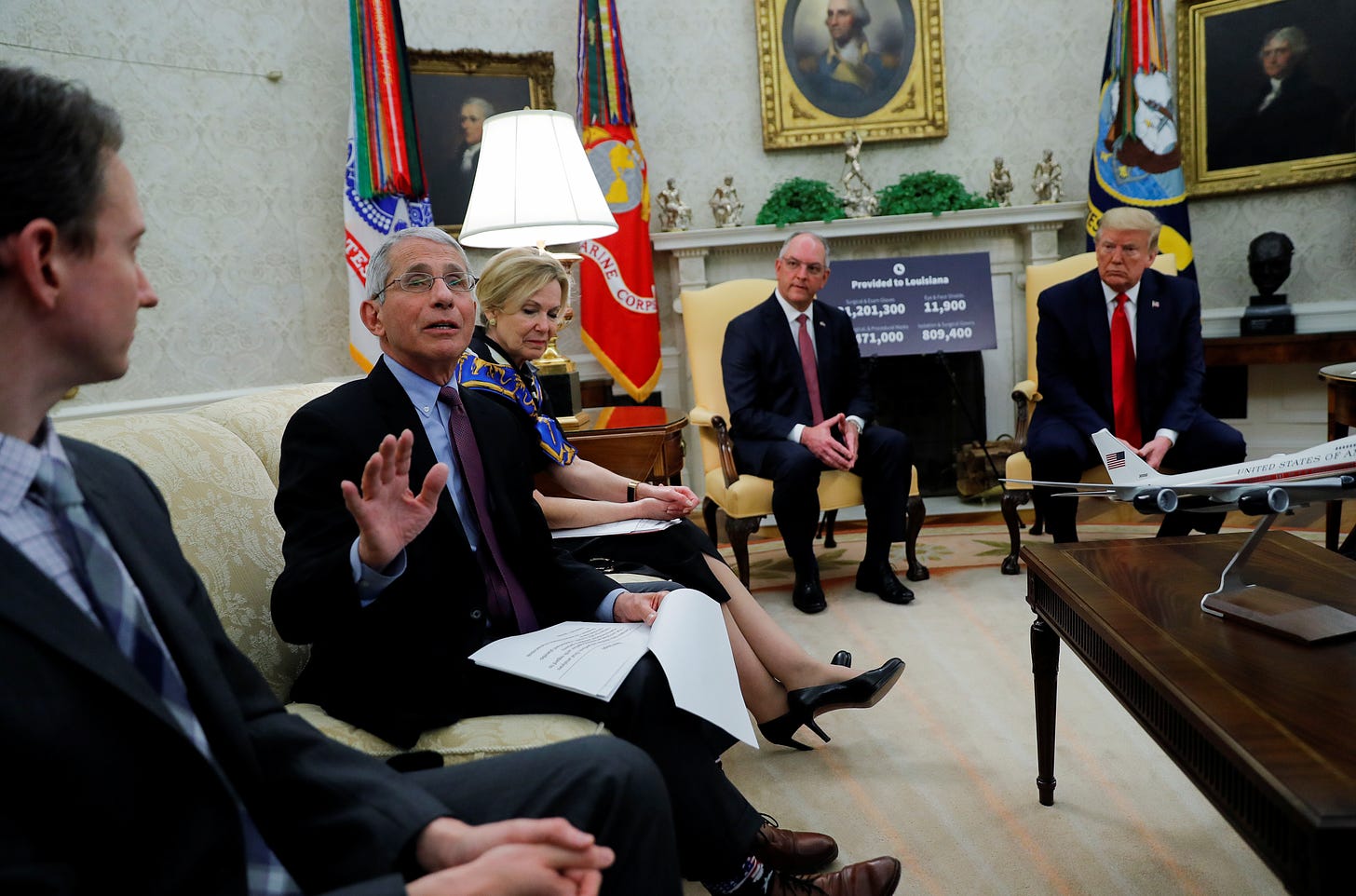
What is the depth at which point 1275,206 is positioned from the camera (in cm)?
511

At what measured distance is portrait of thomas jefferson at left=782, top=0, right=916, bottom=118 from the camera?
207 inches

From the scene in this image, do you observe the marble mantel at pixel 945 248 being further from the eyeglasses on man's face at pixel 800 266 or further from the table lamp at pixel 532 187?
the table lamp at pixel 532 187

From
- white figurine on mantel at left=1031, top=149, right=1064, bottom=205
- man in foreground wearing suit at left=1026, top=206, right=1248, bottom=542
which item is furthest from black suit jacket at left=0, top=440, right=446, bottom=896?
white figurine on mantel at left=1031, top=149, right=1064, bottom=205

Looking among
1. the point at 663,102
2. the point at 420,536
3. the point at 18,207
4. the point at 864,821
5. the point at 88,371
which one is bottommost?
the point at 864,821

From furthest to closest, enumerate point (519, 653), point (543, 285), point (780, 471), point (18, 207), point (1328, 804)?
point (780, 471) < point (543, 285) < point (519, 653) < point (1328, 804) < point (18, 207)

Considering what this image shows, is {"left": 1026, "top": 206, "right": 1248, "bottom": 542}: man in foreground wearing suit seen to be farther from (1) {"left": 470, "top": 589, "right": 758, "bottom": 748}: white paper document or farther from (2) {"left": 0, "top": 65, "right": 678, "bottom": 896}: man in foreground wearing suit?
(2) {"left": 0, "top": 65, "right": 678, "bottom": 896}: man in foreground wearing suit

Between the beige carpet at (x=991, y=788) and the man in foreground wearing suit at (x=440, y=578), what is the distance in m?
0.25

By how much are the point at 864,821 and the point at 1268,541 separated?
1093 mm

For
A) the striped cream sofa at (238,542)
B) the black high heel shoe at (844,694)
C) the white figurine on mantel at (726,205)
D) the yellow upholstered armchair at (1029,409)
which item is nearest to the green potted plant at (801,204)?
the white figurine on mantel at (726,205)

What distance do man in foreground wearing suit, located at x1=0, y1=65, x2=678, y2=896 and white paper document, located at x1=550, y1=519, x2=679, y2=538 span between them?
3.65 ft

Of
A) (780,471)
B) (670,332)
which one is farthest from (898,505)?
(670,332)

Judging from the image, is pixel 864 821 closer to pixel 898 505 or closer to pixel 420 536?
pixel 420 536

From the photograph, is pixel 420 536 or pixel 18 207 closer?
pixel 18 207

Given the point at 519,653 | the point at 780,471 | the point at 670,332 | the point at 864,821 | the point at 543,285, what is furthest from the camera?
the point at 670,332
